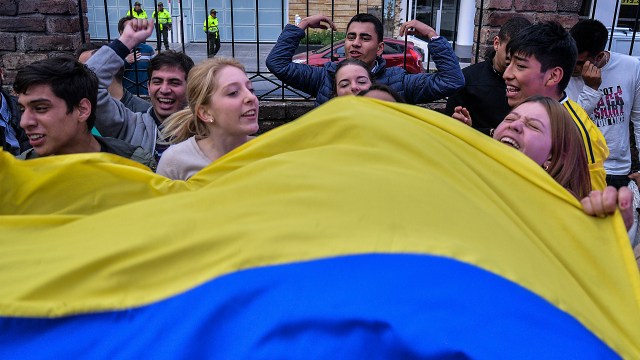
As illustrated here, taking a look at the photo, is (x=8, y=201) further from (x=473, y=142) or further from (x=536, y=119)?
(x=536, y=119)

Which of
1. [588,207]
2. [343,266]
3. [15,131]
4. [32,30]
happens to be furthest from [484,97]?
[32,30]

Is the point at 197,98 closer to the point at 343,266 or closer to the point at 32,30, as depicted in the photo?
the point at 343,266

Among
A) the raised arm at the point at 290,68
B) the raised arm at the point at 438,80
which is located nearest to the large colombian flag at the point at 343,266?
the raised arm at the point at 438,80

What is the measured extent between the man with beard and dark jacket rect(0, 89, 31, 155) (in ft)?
1.81

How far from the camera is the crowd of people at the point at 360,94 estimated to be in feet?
7.73

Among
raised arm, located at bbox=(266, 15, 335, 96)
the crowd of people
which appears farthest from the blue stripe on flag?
raised arm, located at bbox=(266, 15, 335, 96)

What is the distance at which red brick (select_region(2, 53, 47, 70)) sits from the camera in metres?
4.59

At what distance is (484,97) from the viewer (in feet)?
12.6

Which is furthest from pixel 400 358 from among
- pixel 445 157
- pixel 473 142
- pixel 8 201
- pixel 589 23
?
pixel 589 23

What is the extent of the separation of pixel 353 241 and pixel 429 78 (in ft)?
8.94

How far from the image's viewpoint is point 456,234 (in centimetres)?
163

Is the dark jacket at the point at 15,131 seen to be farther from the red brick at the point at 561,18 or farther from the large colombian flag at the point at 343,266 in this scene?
the red brick at the point at 561,18

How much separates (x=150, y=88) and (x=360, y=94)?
140cm

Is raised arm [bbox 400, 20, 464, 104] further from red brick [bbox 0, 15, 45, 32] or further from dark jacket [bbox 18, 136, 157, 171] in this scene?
red brick [bbox 0, 15, 45, 32]
